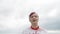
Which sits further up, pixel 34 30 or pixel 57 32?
pixel 57 32

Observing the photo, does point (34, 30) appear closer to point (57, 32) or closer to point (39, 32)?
point (39, 32)

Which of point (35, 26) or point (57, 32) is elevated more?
point (57, 32)

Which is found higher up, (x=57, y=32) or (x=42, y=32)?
(x=57, y=32)

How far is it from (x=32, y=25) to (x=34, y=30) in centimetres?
4

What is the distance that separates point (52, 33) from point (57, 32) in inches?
2.7

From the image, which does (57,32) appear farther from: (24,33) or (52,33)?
(24,33)

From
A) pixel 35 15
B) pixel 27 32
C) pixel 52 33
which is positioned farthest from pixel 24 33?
pixel 52 33

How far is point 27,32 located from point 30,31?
20mm

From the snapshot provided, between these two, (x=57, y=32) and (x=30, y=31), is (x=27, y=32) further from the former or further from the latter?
(x=57, y=32)

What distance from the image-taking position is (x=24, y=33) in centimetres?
110

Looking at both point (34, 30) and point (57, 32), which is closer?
point (34, 30)

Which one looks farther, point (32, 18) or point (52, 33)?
point (52, 33)

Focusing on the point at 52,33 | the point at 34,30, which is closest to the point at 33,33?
the point at 34,30

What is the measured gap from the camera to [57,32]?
1637mm
